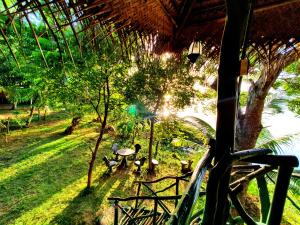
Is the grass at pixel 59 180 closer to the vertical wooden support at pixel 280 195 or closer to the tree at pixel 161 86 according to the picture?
the tree at pixel 161 86

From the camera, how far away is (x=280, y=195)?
2.52 ft

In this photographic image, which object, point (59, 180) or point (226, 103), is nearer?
point (226, 103)

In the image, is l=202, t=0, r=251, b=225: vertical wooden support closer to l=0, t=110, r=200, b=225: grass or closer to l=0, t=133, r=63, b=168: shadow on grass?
l=0, t=110, r=200, b=225: grass

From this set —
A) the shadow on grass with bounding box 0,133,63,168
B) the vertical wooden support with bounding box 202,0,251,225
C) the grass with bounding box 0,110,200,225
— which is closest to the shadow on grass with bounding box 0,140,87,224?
the grass with bounding box 0,110,200,225

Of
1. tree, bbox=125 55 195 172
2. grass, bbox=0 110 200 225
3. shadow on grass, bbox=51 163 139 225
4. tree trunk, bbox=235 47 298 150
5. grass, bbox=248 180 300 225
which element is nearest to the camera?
tree trunk, bbox=235 47 298 150

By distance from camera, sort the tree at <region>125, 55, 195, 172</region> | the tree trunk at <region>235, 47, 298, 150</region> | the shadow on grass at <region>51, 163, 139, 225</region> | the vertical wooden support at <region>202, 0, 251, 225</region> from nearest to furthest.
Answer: the vertical wooden support at <region>202, 0, 251, 225</region>
the tree trunk at <region>235, 47, 298, 150</region>
the shadow on grass at <region>51, 163, 139, 225</region>
the tree at <region>125, 55, 195, 172</region>

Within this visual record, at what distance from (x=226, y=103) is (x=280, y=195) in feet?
1.17

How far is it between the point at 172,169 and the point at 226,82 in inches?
411

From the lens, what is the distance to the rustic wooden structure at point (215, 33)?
28.5 inches

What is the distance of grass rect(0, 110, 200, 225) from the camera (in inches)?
253

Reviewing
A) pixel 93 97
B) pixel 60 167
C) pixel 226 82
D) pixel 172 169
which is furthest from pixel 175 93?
pixel 226 82

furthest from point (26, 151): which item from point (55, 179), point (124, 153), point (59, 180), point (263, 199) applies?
point (263, 199)

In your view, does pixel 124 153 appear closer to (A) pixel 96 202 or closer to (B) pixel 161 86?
(A) pixel 96 202

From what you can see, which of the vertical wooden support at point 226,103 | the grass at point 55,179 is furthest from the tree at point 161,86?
the vertical wooden support at point 226,103
